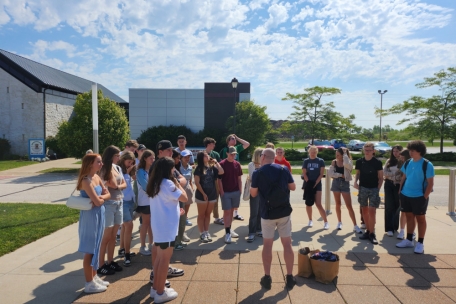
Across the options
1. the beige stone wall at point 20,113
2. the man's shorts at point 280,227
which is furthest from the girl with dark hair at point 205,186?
the beige stone wall at point 20,113

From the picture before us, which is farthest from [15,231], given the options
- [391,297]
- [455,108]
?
[455,108]

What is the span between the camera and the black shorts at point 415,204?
17.9 ft

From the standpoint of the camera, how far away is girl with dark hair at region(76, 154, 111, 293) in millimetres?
4012

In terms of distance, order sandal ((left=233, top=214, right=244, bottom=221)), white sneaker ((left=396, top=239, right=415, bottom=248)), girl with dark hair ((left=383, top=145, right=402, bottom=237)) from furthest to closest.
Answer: sandal ((left=233, top=214, right=244, bottom=221)), girl with dark hair ((left=383, top=145, right=402, bottom=237)), white sneaker ((left=396, top=239, right=415, bottom=248))

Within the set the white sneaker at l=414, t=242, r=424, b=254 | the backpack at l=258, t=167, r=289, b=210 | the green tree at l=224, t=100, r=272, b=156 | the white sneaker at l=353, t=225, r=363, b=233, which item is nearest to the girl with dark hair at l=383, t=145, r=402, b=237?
the white sneaker at l=353, t=225, r=363, b=233

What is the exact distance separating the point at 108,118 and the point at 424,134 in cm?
2476

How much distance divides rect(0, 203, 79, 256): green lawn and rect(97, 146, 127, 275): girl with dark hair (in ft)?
7.49

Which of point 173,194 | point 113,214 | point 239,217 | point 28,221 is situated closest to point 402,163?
point 239,217

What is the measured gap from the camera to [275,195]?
416 centimetres

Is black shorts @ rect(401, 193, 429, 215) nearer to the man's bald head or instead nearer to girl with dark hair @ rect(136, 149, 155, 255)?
the man's bald head

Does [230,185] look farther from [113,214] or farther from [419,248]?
[419,248]

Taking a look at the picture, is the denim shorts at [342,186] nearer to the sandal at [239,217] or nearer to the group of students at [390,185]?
the group of students at [390,185]

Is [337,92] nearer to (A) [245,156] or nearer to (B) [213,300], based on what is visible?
(A) [245,156]

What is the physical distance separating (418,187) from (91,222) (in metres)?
5.02
